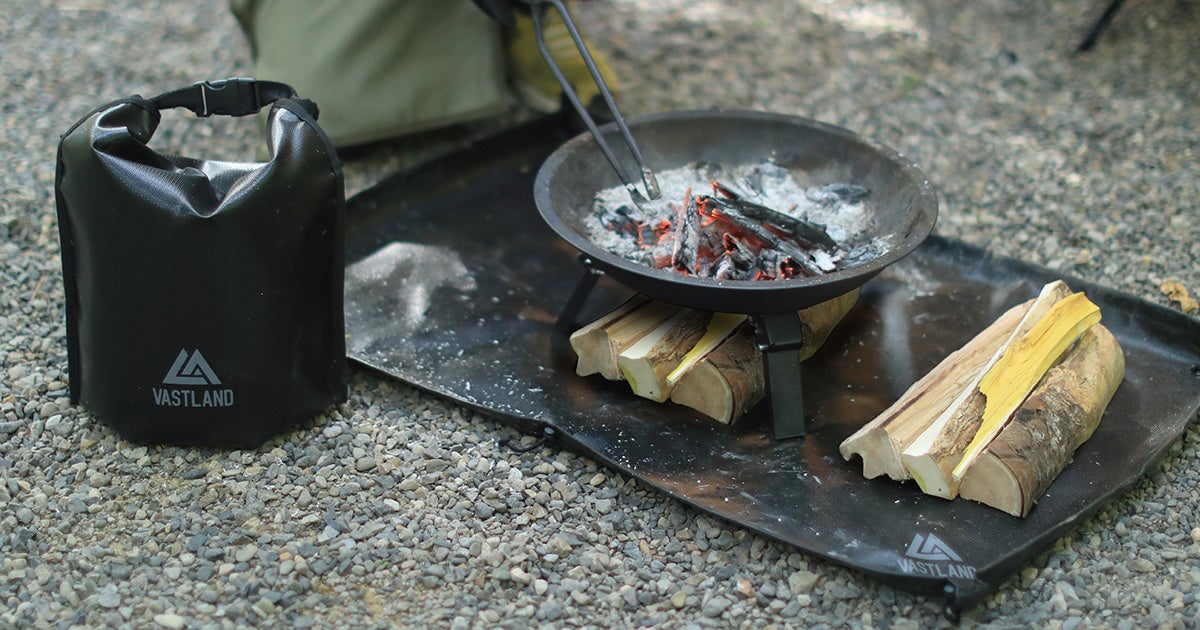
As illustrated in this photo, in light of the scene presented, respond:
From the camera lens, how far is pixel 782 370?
94.5 inches

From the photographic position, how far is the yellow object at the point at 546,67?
12.8 feet

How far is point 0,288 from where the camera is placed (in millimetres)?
2930

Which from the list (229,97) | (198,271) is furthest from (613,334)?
(229,97)

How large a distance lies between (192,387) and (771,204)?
5.01 feet

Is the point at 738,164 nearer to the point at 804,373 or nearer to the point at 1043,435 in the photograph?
the point at 804,373

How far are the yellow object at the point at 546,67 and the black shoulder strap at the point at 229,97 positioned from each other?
1.54 m

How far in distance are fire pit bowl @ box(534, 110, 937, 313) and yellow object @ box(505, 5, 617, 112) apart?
1.06 m

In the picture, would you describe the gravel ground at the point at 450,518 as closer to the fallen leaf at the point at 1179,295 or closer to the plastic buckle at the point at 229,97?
the fallen leaf at the point at 1179,295

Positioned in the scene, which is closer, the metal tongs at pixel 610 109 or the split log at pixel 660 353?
the split log at pixel 660 353

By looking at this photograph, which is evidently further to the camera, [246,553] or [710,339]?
[710,339]

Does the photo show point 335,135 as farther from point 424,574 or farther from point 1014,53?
point 1014,53

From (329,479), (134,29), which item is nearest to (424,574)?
(329,479)

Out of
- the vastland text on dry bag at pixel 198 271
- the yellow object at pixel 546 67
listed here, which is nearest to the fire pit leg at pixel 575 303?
the vastland text on dry bag at pixel 198 271

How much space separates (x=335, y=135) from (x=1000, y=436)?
240 cm
